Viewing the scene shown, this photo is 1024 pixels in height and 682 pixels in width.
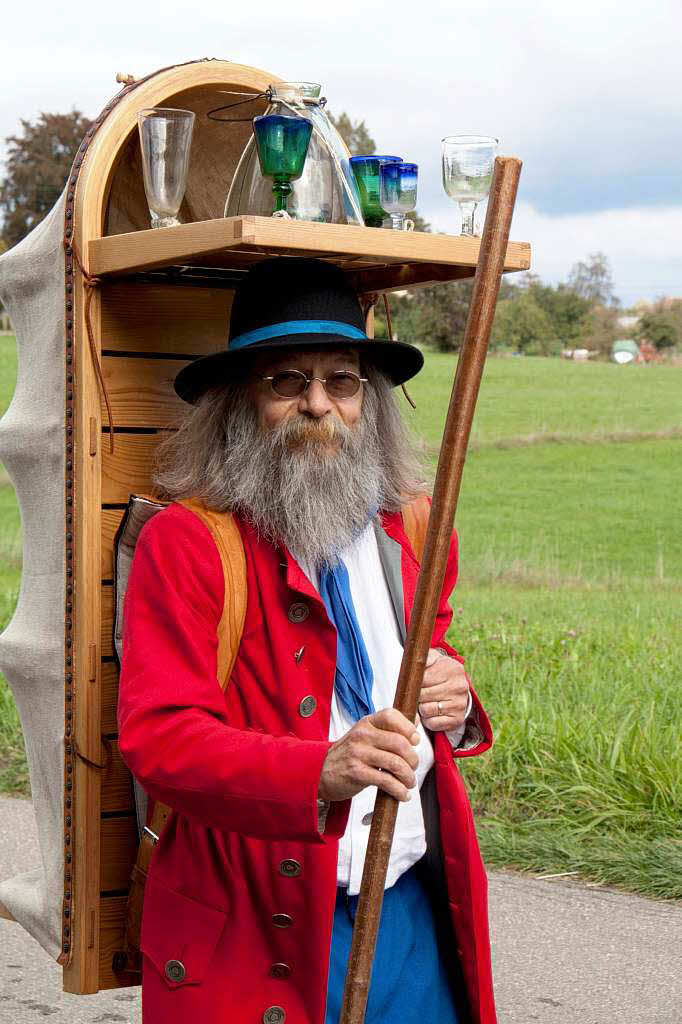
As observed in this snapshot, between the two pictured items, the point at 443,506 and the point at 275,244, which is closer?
the point at 443,506

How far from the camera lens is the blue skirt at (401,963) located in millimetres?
2506

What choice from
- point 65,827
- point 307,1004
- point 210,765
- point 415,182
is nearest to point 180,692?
point 210,765

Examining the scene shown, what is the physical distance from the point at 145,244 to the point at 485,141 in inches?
28.5

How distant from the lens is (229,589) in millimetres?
2436

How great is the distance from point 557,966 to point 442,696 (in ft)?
6.73

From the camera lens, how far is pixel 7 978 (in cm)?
438

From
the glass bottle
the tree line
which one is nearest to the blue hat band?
the glass bottle

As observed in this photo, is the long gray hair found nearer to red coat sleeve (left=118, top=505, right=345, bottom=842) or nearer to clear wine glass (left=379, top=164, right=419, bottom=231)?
red coat sleeve (left=118, top=505, right=345, bottom=842)

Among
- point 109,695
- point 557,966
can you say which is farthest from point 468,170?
point 557,966

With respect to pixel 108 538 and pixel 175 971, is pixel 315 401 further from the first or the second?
pixel 175 971

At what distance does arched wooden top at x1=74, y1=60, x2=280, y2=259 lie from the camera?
9.66 feet

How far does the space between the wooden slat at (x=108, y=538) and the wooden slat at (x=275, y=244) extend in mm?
494

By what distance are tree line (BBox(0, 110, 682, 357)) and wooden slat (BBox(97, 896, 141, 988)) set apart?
36.5 m

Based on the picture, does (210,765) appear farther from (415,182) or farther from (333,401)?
(415,182)
